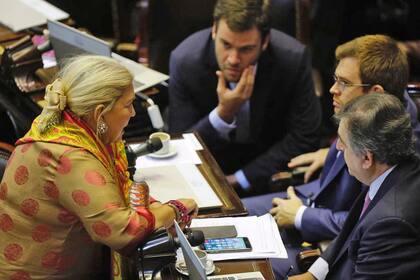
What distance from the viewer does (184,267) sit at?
1.66m

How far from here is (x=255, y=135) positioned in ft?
9.20

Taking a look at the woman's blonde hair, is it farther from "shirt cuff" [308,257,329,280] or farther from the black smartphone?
"shirt cuff" [308,257,329,280]

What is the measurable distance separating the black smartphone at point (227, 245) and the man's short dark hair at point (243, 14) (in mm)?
1024

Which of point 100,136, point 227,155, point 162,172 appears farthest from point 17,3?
point 100,136

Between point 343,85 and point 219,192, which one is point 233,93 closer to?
point 343,85

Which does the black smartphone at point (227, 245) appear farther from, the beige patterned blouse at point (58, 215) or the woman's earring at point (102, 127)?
the woman's earring at point (102, 127)

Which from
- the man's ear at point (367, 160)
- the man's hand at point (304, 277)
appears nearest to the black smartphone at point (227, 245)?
the man's hand at point (304, 277)

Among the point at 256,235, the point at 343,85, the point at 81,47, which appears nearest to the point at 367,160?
the point at 256,235

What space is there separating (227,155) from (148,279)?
1300mm

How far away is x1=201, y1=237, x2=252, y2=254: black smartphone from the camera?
1760 millimetres

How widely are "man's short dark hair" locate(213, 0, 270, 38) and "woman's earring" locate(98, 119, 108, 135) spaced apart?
101 cm

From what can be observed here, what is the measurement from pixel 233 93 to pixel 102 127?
102 centimetres

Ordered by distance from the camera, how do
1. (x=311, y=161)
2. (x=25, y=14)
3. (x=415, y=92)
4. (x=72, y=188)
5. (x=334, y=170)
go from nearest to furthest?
(x=72, y=188) < (x=334, y=170) < (x=415, y=92) < (x=311, y=161) < (x=25, y=14)

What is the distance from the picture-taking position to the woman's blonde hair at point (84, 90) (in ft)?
5.33
